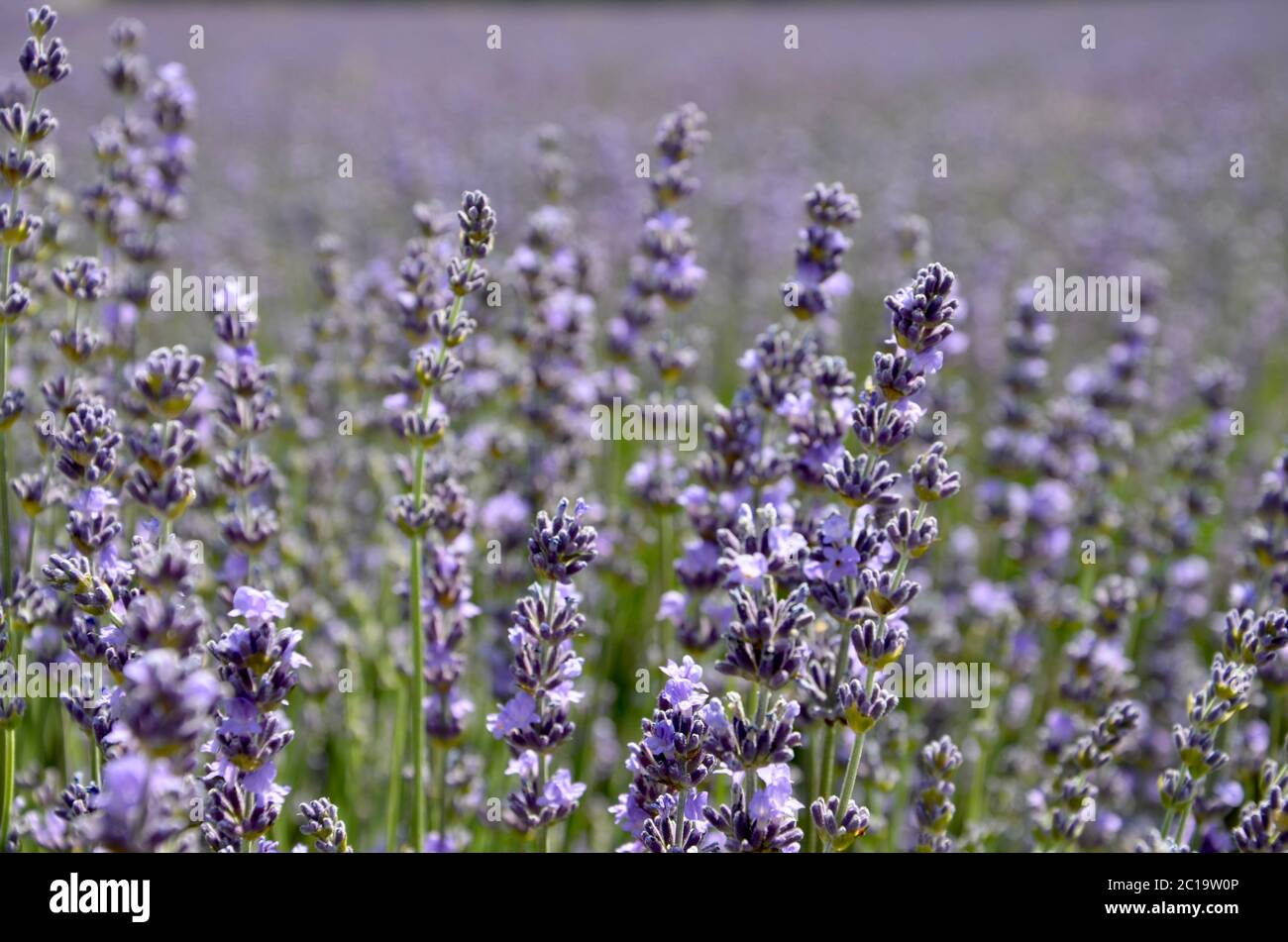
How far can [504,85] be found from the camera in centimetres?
1603

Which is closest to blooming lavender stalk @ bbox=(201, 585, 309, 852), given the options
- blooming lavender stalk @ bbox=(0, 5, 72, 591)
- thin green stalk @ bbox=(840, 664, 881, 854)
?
blooming lavender stalk @ bbox=(0, 5, 72, 591)

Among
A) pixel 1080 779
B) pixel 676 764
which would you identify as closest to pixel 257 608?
pixel 676 764

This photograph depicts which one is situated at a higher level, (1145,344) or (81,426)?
(1145,344)

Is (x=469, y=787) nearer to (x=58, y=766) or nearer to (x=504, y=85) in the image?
(x=58, y=766)

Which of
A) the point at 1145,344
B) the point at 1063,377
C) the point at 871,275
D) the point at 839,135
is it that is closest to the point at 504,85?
the point at 839,135

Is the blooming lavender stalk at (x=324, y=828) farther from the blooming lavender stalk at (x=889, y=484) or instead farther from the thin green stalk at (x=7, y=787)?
the blooming lavender stalk at (x=889, y=484)

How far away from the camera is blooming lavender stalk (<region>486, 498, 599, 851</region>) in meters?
2.11

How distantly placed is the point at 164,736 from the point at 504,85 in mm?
15810

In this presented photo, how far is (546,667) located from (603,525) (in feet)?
5.85

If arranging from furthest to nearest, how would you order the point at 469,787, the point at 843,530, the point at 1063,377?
the point at 1063,377 < the point at 469,787 < the point at 843,530

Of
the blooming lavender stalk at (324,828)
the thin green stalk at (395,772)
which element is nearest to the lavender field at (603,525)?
the blooming lavender stalk at (324,828)

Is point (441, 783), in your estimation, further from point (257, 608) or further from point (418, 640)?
point (257, 608)

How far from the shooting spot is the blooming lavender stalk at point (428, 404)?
2381 millimetres
